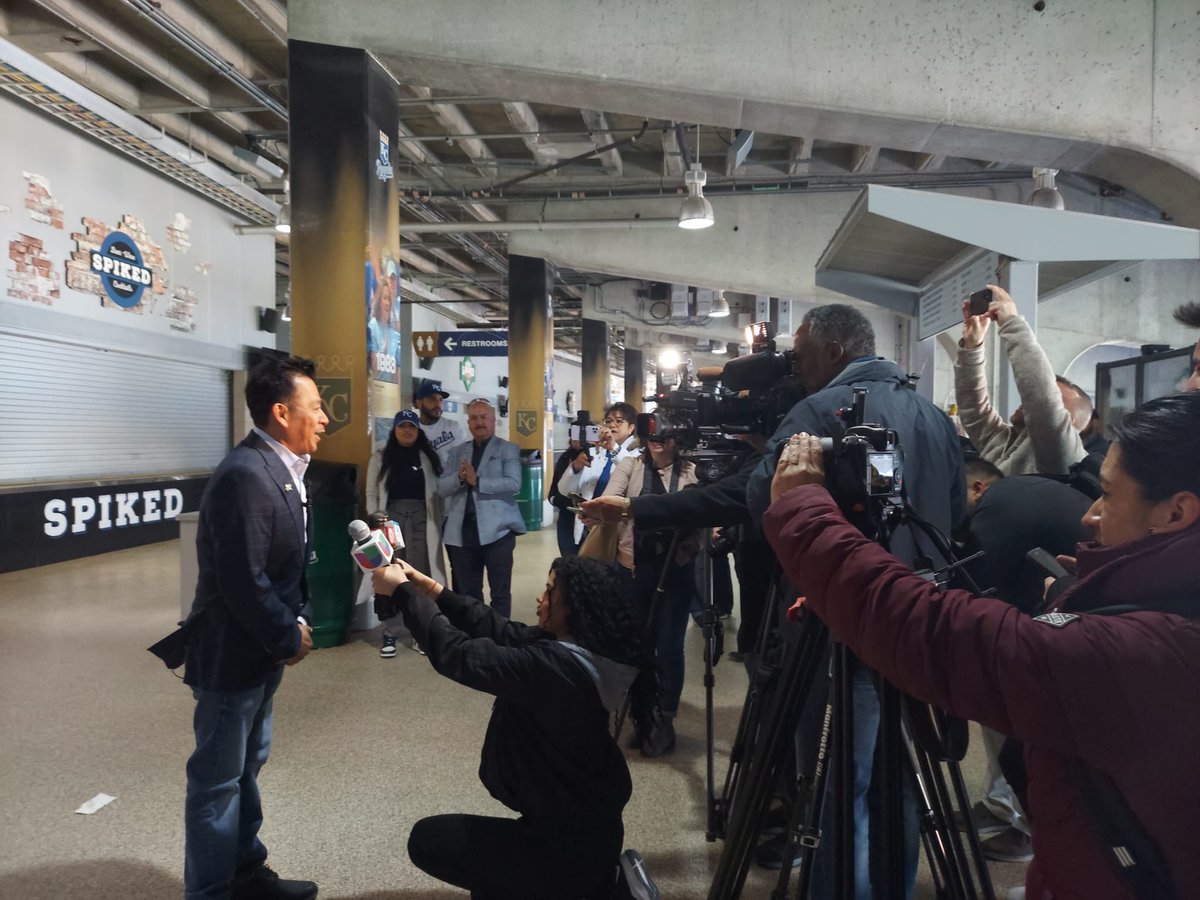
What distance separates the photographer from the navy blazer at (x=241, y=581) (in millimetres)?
1805

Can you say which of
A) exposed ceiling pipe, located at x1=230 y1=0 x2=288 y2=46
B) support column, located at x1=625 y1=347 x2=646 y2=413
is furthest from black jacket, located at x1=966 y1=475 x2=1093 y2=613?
support column, located at x1=625 y1=347 x2=646 y2=413

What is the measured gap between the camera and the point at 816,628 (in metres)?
1.37

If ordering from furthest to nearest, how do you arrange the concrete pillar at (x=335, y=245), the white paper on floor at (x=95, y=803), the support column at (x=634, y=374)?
the support column at (x=634, y=374) → the concrete pillar at (x=335, y=245) → the white paper on floor at (x=95, y=803)

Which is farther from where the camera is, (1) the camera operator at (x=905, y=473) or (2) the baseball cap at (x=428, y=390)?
(2) the baseball cap at (x=428, y=390)

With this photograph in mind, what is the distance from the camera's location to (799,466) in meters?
1.07

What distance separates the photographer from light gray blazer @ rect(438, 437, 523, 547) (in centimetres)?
440

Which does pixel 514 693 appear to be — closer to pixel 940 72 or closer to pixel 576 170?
pixel 940 72

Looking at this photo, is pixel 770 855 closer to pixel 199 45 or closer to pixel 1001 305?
pixel 1001 305

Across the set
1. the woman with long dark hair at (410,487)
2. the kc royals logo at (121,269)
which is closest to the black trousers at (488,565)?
the woman with long dark hair at (410,487)

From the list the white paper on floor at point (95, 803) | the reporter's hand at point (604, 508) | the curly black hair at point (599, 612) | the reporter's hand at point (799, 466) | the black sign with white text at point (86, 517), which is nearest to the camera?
the reporter's hand at point (799, 466)

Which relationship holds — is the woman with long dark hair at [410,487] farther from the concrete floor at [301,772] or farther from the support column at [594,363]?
the support column at [594,363]

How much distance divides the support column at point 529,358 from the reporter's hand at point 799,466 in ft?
29.6

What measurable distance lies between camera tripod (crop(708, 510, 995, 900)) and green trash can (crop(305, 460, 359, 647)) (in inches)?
138

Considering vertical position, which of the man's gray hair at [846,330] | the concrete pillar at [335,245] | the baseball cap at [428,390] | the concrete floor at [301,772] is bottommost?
the concrete floor at [301,772]
